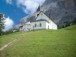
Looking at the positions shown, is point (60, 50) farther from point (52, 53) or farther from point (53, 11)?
point (53, 11)

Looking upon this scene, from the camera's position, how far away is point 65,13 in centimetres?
17625

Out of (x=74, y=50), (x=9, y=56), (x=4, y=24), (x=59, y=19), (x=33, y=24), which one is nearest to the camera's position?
(x=9, y=56)

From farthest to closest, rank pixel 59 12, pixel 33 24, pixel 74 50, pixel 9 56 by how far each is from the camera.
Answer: pixel 59 12 < pixel 33 24 < pixel 74 50 < pixel 9 56

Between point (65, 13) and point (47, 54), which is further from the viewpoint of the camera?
point (65, 13)

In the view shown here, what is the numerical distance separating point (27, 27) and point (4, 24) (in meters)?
11.0

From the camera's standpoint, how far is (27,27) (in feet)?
251

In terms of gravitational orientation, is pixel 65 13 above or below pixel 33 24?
above

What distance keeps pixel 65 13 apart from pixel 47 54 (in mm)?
160596

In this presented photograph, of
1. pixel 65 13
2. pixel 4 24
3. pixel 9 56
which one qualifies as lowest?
pixel 9 56

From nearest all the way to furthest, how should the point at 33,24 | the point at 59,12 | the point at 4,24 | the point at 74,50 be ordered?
the point at 74,50 → the point at 4,24 → the point at 33,24 → the point at 59,12

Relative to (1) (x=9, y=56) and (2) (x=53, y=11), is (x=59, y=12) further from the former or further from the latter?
(1) (x=9, y=56)

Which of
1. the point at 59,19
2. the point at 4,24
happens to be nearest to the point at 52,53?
the point at 4,24

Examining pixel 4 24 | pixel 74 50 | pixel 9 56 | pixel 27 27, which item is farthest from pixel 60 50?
pixel 27 27

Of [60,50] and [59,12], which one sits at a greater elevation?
[59,12]
